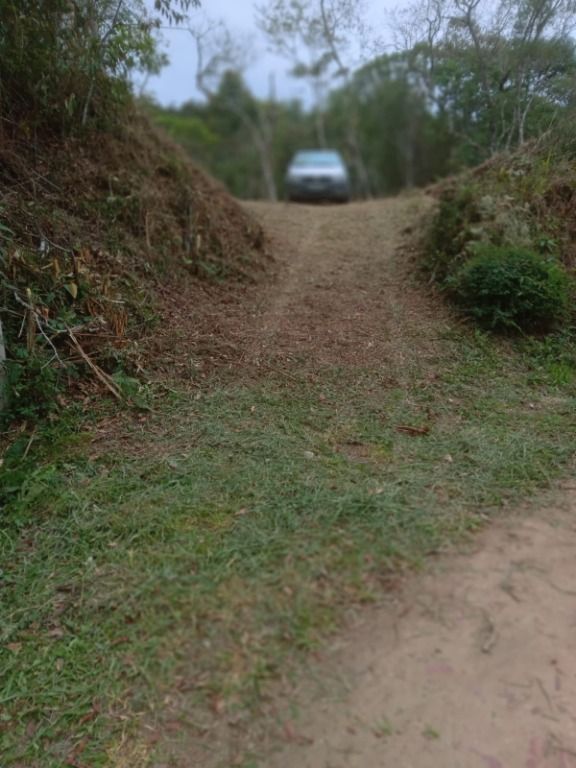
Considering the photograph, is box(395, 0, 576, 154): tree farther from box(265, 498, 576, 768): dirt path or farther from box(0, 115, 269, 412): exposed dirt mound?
box(265, 498, 576, 768): dirt path

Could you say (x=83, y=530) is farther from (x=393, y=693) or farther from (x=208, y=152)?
(x=208, y=152)

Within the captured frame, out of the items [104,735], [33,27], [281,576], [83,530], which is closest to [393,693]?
[281,576]

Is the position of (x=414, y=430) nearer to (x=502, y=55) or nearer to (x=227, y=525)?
(x=227, y=525)

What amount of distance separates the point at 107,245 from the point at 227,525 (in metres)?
3.73

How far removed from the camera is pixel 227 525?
3330mm

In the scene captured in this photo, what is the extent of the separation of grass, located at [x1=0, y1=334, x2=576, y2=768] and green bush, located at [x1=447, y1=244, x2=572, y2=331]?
2.42 ft

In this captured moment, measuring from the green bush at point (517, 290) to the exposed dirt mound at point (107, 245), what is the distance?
2.85m

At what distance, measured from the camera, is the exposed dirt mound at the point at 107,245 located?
4.63 metres

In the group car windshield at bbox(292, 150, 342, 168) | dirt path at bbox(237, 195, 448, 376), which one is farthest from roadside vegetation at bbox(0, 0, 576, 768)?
car windshield at bbox(292, 150, 342, 168)

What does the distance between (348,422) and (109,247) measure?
3.29 metres

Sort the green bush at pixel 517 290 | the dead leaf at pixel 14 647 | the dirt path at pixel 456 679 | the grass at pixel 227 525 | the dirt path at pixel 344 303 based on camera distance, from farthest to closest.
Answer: the dirt path at pixel 344 303 < the green bush at pixel 517 290 < the dead leaf at pixel 14 647 < the grass at pixel 227 525 < the dirt path at pixel 456 679

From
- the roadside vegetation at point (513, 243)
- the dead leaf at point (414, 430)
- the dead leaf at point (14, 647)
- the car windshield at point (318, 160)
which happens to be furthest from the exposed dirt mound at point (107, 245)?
the car windshield at point (318, 160)

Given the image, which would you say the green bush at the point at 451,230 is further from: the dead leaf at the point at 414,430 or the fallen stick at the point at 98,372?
the fallen stick at the point at 98,372

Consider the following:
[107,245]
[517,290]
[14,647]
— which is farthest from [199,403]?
[517,290]
